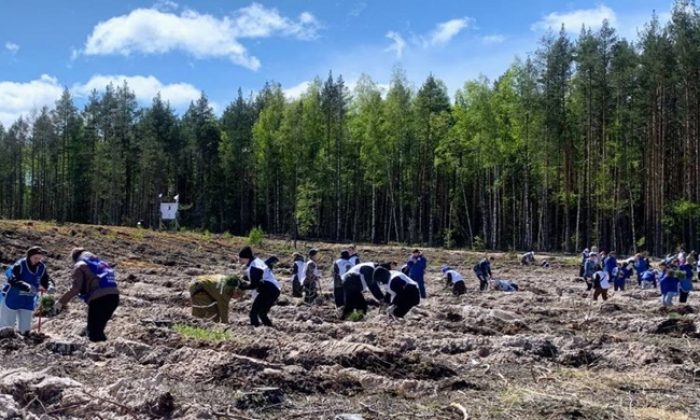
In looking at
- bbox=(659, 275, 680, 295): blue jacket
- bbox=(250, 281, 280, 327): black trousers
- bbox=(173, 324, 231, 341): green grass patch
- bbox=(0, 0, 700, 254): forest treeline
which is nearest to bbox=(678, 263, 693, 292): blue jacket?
bbox=(659, 275, 680, 295): blue jacket

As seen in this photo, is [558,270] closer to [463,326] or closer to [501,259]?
[501,259]

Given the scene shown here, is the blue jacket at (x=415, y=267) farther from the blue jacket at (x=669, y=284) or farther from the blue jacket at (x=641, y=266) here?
the blue jacket at (x=641, y=266)

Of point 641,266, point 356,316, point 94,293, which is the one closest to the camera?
point 94,293

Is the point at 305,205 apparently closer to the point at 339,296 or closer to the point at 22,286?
the point at 339,296

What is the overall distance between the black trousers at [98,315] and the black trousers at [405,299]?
17.4ft

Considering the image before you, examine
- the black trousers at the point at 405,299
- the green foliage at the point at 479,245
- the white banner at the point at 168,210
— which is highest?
the white banner at the point at 168,210

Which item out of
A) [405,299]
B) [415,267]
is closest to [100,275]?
[405,299]

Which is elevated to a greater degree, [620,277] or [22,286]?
[22,286]

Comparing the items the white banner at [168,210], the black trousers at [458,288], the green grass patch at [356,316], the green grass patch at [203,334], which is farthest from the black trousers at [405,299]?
the white banner at [168,210]

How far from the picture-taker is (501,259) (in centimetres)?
3719

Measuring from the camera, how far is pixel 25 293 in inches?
399

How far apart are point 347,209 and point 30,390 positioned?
163 feet

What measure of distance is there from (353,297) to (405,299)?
106cm

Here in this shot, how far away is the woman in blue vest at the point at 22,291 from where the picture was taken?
400 inches
